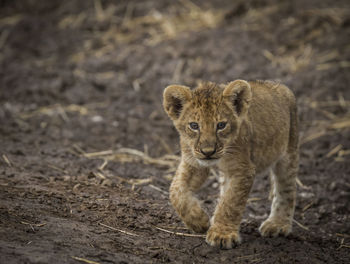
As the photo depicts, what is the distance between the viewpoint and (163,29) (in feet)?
41.1

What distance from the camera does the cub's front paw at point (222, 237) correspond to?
502cm

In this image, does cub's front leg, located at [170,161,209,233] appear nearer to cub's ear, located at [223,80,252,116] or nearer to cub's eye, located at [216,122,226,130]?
cub's eye, located at [216,122,226,130]

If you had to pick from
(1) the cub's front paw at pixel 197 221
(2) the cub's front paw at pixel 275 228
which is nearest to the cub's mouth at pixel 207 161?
(1) the cub's front paw at pixel 197 221

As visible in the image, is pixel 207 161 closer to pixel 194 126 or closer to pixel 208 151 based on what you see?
pixel 208 151

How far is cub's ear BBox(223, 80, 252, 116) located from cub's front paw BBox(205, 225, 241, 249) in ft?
3.66

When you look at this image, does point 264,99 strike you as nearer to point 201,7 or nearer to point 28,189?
point 28,189

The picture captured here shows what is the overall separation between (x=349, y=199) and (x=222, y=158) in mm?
2757

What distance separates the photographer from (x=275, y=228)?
19.2 ft

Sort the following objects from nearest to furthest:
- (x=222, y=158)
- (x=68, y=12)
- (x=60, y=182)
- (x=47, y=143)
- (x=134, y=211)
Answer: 1. (x=222, y=158)
2. (x=134, y=211)
3. (x=60, y=182)
4. (x=47, y=143)
5. (x=68, y=12)

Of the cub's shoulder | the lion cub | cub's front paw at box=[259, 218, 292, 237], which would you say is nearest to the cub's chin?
the lion cub

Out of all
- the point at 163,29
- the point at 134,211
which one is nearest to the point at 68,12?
the point at 163,29

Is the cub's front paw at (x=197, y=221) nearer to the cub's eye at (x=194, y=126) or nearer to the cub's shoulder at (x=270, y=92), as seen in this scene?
the cub's eye at (x=194, y=126)

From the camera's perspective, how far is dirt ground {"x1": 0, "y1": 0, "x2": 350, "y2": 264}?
491 cm

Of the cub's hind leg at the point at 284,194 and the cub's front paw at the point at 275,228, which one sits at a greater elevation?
the cub's hind leg at the point at 284,194
